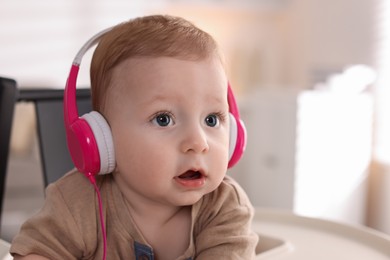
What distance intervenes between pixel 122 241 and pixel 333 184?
2194 millimetres

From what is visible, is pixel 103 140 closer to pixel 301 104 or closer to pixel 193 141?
pixel 193 141

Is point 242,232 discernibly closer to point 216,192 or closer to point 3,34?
point 216,192

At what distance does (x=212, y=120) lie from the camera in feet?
2.21

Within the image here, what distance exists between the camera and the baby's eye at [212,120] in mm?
670

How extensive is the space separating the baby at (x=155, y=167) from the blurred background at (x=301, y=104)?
1470 millimetres

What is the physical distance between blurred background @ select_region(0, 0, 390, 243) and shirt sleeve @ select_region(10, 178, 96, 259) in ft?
4.80

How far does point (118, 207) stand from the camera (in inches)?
27.9

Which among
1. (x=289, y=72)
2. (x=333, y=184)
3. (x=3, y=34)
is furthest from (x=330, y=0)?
(x=3, y=34)

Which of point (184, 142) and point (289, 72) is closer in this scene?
point (184, 142)

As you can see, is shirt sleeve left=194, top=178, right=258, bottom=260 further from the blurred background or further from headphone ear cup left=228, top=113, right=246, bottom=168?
the blurred background

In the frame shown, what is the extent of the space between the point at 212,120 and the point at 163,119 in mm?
63

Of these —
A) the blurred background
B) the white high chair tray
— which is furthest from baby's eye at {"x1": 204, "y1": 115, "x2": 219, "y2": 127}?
the blurred background

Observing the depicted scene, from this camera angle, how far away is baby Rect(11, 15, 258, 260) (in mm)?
639

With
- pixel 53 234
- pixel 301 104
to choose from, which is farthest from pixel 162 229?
pixel 301 104
